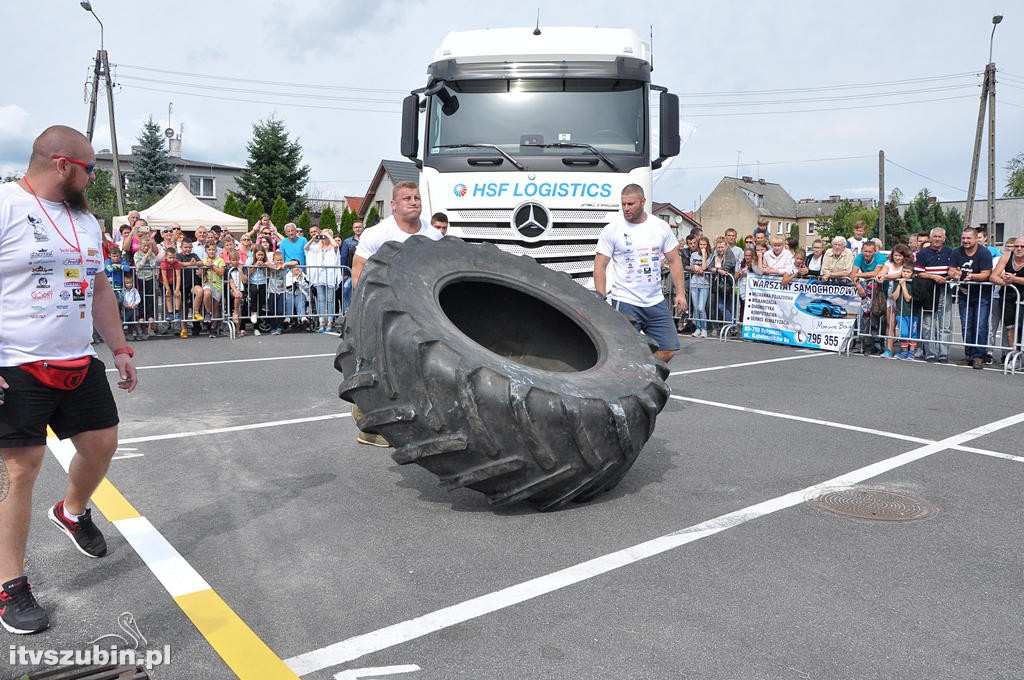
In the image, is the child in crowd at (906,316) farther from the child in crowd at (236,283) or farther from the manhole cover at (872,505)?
the child in crowd at (236,283)

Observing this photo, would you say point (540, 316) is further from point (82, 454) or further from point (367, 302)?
point (82, 454)

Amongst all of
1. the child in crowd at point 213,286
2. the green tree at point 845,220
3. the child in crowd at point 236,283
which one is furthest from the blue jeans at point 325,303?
the green tree at point 845,220

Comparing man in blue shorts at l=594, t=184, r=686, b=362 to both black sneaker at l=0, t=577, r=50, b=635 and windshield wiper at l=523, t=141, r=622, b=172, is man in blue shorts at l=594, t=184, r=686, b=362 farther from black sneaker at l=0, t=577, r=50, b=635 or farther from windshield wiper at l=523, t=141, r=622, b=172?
black sneaker at l=0, t=577, r=50, b=635

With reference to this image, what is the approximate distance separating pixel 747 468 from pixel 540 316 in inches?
69.0

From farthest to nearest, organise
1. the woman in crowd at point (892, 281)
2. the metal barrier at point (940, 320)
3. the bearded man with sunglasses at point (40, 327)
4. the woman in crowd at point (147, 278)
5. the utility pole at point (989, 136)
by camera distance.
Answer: the utility pole at point (989, 136)
the woman in crowd at point (147, 278)
the woman in crowd at point (892, 281)
the metal barrier at point (940, 320)
the bearded man with sunglasses at point (40, 327)

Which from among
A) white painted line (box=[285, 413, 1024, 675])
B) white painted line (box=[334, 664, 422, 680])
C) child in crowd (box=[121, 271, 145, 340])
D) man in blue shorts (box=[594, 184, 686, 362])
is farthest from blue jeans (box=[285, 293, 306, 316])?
white painted line (box=[334, 664, 422, 680])

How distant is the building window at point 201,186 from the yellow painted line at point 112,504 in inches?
2887

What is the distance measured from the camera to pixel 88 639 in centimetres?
287

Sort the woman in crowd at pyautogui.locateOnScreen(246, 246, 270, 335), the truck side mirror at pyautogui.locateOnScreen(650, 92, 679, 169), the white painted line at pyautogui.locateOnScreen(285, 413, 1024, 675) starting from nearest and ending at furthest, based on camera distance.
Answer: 1. the white painted line at pyautogui.locateOnScreen(285, 413, 1024, 675)
2. the truck side mirror at pyautogui.locateOnScreen(650, 92, 679, 169)
3. the woman in crowd at pyautogui.locateOnScreen(246, 246, 270, 335)

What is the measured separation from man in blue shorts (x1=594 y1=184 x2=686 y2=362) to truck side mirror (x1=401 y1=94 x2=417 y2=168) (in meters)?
3.63

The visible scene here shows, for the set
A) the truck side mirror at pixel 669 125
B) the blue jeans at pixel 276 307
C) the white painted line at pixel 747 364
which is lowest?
the white painted line at pixel 747 364

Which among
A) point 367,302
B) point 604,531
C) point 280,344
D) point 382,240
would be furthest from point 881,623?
point 280,344

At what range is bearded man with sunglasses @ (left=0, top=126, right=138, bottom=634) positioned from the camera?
9.97ft

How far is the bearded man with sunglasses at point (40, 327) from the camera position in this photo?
304cm
